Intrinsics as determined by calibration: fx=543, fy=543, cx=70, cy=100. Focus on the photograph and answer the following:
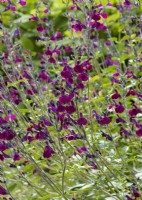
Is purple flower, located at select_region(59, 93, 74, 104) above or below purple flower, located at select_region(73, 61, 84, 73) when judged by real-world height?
below

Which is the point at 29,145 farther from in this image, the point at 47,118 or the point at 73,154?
the point at 47,118

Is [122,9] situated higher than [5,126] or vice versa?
[122,9]

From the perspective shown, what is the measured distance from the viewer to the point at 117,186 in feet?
10.9

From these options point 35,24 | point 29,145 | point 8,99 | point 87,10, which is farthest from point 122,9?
point 35,24

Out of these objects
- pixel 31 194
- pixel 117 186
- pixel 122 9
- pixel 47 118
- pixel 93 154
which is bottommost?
pixel 31 194

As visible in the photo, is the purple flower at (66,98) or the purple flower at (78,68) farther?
the purple flower at (78,68)

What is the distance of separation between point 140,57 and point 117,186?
1036 millimetres

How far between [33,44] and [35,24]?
0.33 m

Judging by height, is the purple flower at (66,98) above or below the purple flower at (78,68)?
below

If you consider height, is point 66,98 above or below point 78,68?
below

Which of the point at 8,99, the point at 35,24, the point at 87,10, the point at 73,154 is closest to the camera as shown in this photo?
the point at 8,99

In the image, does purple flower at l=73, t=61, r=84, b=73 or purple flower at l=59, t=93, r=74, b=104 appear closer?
purple flower at l=59, t=93, r=74, b=104

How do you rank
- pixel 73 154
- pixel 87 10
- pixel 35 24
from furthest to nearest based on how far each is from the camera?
pixel 35 24 → pixel 73 154 → pixel 87 10

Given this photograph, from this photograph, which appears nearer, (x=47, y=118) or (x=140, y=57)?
(x=47, y=118)
